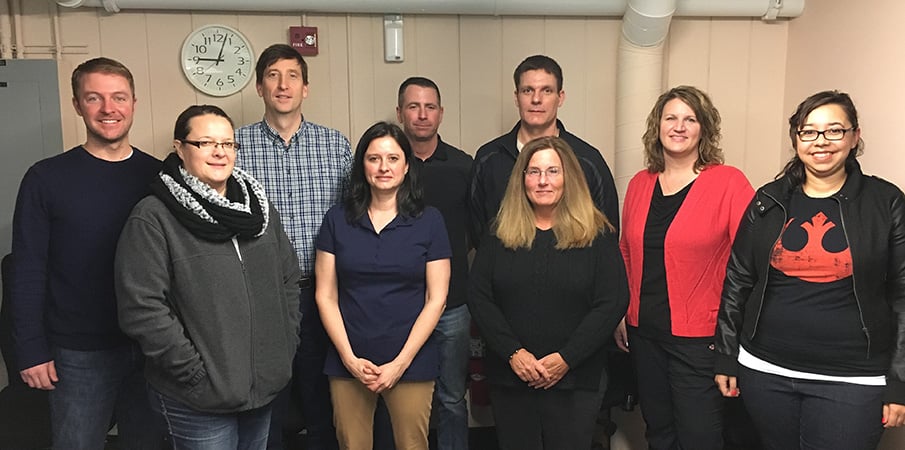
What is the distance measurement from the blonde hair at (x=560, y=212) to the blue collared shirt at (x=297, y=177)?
647 mm

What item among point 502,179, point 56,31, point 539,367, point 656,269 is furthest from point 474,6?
point 56,31

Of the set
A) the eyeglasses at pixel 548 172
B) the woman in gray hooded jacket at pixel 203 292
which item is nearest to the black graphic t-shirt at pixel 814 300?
the eyeglasses at pixel 548 172

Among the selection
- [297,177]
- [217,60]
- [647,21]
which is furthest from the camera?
[217,60]

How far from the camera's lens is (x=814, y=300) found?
6.22 ft

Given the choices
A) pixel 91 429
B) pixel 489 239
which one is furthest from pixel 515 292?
pixel 91 429

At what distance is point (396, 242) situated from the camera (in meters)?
2.15

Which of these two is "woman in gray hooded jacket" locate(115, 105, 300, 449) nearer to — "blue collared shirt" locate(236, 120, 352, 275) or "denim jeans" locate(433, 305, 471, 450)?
"blue collared shirt" locate(236, 120, 352, 275)

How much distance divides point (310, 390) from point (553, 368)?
1003 millimetres

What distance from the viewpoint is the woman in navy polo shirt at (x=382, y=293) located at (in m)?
2.13

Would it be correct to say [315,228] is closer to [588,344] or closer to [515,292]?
[515,292]

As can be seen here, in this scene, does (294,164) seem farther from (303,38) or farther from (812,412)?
(812,412)

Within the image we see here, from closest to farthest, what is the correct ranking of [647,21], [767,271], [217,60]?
[767,271], [647,21], [217,60]

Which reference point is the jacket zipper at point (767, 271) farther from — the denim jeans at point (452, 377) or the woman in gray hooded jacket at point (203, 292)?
the woman in gray hooded jacket at point (203, 292)

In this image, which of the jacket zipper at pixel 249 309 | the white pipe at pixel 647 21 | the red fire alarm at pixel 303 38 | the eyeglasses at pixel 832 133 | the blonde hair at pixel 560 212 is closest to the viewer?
the jacket zipper at pixel 249 309
